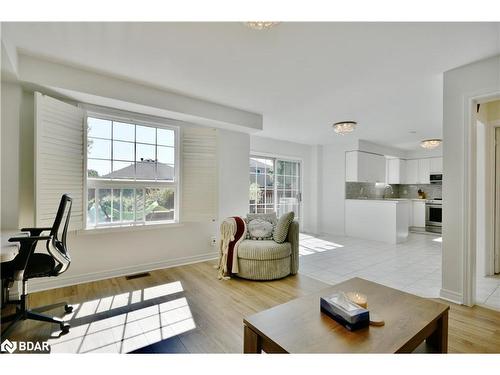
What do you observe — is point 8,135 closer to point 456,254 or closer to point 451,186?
point 451,186

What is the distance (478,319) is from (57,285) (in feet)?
14.0

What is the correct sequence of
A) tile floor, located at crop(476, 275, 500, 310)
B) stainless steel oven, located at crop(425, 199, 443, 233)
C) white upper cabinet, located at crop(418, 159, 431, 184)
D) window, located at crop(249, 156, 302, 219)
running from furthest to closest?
white upper cabinet, located at crop(418, 159, 431, 184)
stainless steel oven, located at crop(425, 199, 443, 233)
window, located at crop(249, 156, 302, 219)
tile floor, located at crop(476, 275, 500, 310)

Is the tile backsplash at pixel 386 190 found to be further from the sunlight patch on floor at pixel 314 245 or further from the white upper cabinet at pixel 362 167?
the sunlight patch on floor at pixel 314 245

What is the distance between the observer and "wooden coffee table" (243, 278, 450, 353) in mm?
1119

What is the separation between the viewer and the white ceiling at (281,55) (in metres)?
1.86

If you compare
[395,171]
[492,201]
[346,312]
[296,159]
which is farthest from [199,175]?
[395,171]

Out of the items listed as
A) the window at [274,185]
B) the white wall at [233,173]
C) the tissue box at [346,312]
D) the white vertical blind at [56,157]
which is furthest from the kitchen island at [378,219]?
the white vertical blind at [56,157]

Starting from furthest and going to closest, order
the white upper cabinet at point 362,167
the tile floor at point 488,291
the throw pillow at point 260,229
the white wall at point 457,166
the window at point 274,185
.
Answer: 1. the white upper cabinet at point 362,167
2. the window at point 274,185
3. the throw pillow at point 260,229
4. the tile floor at point 488,291
5. the white wall at point 457,166

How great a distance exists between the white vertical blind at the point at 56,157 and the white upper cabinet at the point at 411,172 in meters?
8.08

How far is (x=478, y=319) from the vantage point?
2.11 meters

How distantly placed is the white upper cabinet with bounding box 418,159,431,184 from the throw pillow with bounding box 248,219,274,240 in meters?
5.88

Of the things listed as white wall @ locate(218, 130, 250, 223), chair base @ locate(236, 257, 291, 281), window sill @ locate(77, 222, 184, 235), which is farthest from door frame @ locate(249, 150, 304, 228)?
chair base @ locate(236, 257, 291, 281)

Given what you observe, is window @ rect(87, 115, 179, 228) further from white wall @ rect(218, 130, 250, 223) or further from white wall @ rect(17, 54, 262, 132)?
white wall @ rect(218, 130, 250, 223)
